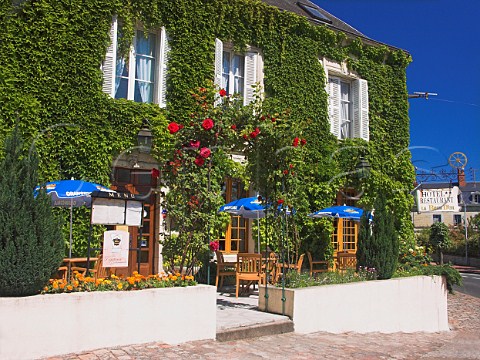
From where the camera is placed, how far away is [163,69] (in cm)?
1212

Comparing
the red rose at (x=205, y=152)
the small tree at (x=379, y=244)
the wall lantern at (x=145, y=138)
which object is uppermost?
the wall lantern at (x=145, y=138)

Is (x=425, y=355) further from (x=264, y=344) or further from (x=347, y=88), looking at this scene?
(x=347, y=88)

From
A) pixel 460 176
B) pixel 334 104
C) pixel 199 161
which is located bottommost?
pixel 199 161

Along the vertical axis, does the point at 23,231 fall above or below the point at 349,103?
below

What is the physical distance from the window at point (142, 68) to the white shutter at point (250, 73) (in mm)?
2450

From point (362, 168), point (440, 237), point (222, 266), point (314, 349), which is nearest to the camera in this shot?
point (314, 349)

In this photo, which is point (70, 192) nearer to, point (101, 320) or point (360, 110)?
point (101, 320)

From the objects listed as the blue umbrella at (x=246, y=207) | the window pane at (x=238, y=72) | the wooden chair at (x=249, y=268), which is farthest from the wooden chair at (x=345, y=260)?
the window pane at (x=238, y=72)

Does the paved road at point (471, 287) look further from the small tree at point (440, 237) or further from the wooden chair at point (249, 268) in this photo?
the wooden chair at point (249, 268)

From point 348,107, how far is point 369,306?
8.44 meters

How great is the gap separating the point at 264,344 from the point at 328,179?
28.6ft

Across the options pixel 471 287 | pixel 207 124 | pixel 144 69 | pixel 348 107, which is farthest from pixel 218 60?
pixel 471 287

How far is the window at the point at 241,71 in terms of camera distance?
1352 cm

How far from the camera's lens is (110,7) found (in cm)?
1140
